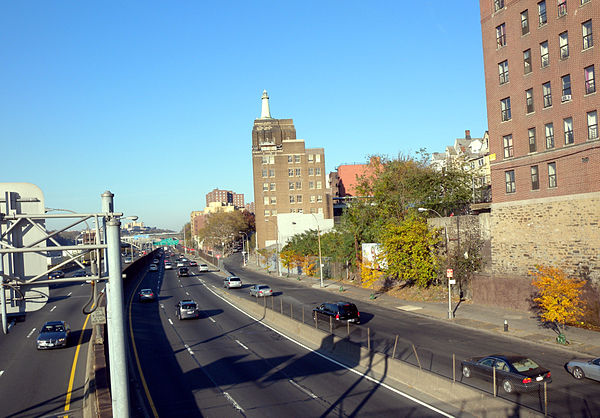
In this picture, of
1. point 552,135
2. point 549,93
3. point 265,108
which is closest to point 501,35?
point 549,93

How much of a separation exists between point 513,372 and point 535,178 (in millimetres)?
20396

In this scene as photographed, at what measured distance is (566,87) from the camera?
31734 mm

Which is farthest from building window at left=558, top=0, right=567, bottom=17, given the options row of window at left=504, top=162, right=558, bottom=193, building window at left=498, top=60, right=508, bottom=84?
row of window at left=504, top=162, right=558, bottom=193

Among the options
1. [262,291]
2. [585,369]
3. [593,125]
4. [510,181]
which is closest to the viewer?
[585,369]

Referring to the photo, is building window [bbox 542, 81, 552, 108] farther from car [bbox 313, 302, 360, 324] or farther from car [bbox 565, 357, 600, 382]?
car [bbox 565, 357, 600, 382]

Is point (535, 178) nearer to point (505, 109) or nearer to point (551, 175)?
point (551, 175)

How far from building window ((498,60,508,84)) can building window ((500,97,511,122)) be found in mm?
1451

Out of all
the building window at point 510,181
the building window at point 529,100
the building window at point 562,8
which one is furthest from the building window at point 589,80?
the building window at point 510,181

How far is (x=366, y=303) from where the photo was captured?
44031 mm

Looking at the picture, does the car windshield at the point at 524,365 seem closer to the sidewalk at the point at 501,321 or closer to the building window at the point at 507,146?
the sidewalk at the point at 501,321

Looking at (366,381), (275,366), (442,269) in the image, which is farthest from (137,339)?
(442,269)

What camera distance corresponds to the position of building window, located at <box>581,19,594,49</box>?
29906 mm

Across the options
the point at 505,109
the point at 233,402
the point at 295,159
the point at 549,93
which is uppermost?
the point at 295,159

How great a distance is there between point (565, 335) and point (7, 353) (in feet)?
104
